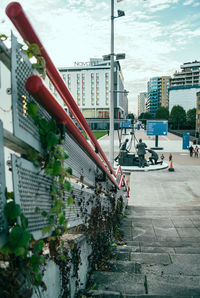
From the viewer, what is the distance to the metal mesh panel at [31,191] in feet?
5.13

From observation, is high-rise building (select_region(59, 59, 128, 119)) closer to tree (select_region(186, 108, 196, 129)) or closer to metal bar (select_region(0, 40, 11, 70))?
tree (select_region(186, 108, 196, 129))

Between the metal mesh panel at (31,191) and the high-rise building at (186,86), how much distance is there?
404 feet

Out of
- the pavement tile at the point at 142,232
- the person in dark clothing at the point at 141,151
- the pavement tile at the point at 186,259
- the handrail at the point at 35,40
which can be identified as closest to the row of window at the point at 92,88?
the person in dark clothing at the point at 141,151

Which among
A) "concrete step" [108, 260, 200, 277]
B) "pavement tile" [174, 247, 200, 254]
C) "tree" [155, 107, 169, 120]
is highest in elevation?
"tree" [155, 107, 169, 120]

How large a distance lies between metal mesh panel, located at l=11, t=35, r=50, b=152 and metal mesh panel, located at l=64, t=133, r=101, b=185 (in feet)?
2.20

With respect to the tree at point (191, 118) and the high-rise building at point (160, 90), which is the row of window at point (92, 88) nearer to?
the tree at point (191, 118)

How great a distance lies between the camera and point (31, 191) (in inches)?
68.1

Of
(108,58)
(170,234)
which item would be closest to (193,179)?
(108,58)

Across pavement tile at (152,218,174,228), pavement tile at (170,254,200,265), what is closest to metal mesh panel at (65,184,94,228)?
pavement tile at (170,254,200,265)

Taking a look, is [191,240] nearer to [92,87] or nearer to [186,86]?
[92,87]

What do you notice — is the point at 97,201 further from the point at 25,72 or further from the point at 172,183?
the point at 172,183

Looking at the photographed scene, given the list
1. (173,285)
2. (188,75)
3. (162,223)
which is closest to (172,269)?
(173,285)

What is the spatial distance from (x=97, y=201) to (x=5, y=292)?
2543 mm

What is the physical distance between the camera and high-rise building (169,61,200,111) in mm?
117556
